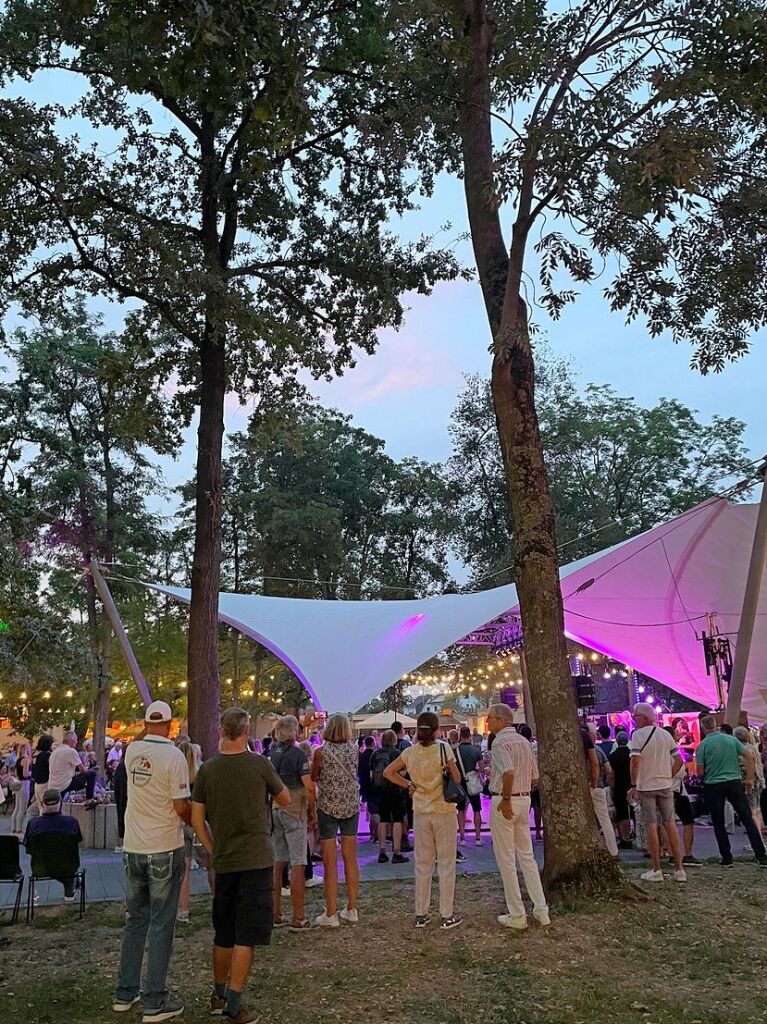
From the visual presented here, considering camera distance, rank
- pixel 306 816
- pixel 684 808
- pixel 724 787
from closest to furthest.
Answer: pixel 306 816
pixel 724 787
pixel 684 808

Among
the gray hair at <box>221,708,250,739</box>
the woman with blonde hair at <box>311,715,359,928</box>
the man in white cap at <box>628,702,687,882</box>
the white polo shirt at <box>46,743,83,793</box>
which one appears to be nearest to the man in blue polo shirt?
the man in white cap at <box>628,702,687,882</box>

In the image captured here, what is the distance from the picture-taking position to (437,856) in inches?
218

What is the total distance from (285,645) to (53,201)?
770cm

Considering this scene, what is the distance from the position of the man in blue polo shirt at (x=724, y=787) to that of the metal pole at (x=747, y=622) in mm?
2856

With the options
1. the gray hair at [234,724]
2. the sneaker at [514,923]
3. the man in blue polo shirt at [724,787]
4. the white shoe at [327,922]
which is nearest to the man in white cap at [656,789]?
the man in blue polo shirt at [724,787]

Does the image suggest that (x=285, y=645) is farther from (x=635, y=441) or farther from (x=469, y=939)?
(x=635, y=441)

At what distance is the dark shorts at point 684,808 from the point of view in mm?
7922

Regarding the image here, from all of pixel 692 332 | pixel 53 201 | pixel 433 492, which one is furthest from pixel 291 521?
pixel 692 332

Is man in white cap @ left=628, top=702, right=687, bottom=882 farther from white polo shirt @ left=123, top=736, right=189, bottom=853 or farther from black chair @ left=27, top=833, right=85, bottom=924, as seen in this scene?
black chair @ left=27, top=833, right=85, bottom=924

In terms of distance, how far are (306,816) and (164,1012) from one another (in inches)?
82.1

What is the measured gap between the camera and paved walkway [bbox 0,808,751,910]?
7.42 metres

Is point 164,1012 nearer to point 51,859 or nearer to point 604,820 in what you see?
point 51,859

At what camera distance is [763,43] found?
5.52 m

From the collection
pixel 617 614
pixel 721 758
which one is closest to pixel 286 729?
pixel 721 758
